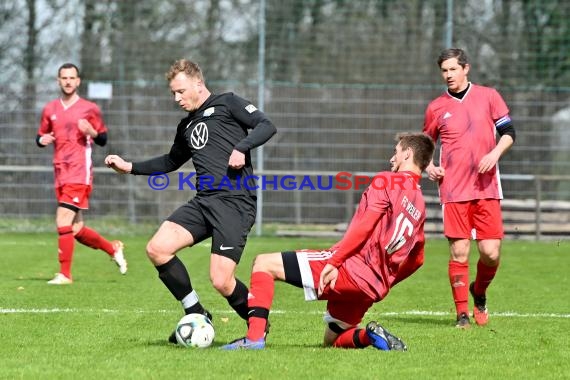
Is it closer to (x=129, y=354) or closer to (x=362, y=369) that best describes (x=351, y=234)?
(x=362, y=369)

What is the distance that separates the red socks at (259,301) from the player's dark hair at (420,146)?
111 centimetres

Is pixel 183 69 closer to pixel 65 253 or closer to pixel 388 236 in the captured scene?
pixel 388 236

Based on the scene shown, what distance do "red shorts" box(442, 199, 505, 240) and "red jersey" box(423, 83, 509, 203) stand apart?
57mm

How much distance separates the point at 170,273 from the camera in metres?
7.18

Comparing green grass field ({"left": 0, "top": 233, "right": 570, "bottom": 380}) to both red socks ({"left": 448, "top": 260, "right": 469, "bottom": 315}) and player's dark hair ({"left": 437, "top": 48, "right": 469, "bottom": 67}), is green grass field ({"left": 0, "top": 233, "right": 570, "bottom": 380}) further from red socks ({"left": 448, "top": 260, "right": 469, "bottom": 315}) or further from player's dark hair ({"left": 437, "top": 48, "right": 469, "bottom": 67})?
player's dark hair ({"left": 437, "top": 48, "right": 469, "bottom": 67})

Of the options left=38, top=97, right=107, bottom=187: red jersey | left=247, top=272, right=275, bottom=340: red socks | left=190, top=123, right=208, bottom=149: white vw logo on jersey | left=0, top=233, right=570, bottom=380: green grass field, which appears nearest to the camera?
left=0, top=233, right=570, bottom=380: green grass field

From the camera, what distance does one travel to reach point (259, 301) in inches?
259

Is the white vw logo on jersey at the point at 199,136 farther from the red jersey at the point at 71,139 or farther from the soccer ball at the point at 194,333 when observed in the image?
the red jersey at the point at 71,139

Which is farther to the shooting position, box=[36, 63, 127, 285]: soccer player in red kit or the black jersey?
box=[36, 63, 127, 285]: soccer player in red kit

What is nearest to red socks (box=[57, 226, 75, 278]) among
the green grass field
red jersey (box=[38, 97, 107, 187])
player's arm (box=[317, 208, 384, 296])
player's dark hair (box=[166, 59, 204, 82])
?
the green grass field

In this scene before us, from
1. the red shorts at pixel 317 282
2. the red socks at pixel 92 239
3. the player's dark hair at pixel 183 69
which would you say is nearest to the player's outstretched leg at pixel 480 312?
the red shorts at pixel 317 282

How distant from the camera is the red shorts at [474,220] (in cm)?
865

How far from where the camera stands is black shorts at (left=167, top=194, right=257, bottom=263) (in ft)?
23.4

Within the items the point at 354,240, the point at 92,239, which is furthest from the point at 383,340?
the point at 92,239
